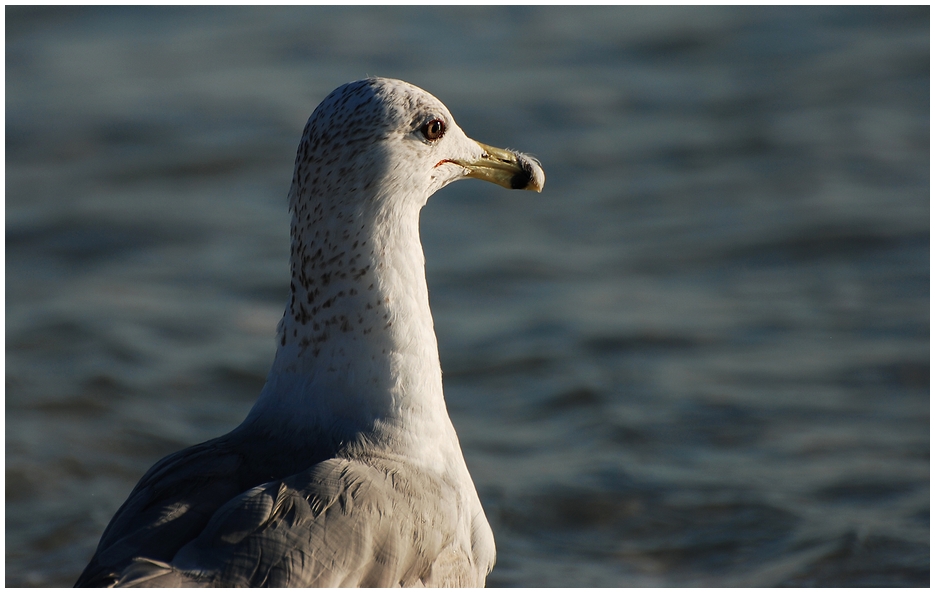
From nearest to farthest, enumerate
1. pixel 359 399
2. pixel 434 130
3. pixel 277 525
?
pixel 277 525 → pixel 359 399 → pixel 434 130

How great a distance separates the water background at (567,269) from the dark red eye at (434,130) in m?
2.33

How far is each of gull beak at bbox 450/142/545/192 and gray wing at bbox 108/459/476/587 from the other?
1.31 m

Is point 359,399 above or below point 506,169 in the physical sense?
below

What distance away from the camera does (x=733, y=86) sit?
38.4ft

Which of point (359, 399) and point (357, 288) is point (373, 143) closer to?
point (357, 288)

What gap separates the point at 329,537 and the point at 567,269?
530 centimetres

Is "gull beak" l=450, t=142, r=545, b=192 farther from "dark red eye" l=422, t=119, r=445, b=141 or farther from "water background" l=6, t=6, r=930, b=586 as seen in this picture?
→ "water background" l=6, t=6, r=930, b=586

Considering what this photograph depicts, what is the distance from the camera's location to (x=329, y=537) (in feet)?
12.1

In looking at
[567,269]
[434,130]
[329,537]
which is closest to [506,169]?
[434,130]

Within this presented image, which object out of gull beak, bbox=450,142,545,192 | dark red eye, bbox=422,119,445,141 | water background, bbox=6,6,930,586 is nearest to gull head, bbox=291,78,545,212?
dark red eye, bbox=422,119,445,141

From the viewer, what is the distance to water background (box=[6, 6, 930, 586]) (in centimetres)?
621

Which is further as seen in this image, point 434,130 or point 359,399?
point 434,130

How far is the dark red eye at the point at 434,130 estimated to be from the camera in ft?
14.3

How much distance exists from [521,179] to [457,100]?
6.65m
